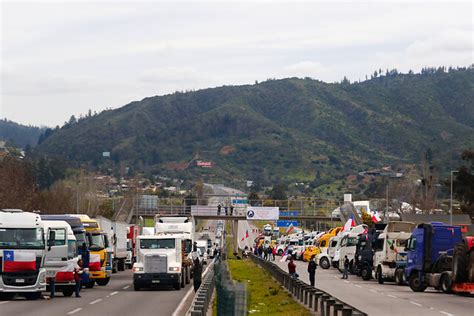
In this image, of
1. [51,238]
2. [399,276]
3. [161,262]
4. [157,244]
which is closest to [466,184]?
[399,276]

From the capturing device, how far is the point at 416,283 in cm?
4988

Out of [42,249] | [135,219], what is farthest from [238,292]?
[135,219]

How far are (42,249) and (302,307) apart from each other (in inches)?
423

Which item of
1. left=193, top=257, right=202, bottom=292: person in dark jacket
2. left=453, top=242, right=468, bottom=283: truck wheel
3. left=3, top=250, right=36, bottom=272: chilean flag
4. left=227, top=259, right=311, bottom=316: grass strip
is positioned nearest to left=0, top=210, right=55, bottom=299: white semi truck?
left=3, top=250, right=36, bottom=272: chilean flag

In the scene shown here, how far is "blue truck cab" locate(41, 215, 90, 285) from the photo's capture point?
1903 inches

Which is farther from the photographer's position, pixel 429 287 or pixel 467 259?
pixel 429 287

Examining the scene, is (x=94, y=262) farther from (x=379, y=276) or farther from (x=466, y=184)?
(x=466, y=184)

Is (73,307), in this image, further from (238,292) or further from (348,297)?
(238,292)

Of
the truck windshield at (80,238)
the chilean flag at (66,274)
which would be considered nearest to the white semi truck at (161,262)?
the truck windshield at (80,238)

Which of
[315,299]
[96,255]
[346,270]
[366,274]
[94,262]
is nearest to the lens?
[315,299]

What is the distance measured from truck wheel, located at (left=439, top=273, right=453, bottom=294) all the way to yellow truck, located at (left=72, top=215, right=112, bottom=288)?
16.2 meters

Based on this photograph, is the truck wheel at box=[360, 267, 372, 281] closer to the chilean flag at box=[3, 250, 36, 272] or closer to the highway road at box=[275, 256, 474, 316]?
the highway road at box=[275, 256, 474, 316]

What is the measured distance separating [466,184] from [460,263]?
240 ft

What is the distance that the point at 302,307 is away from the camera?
110 ft
